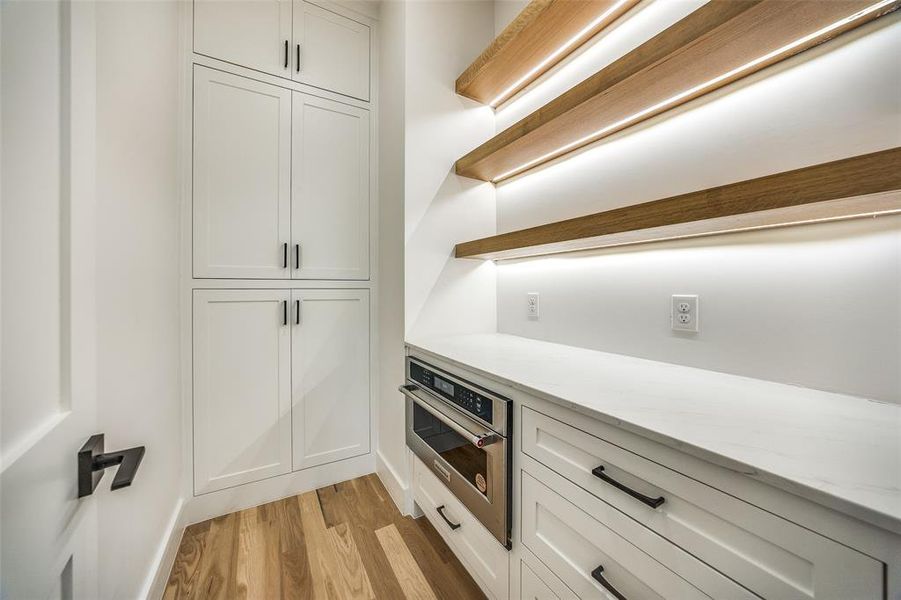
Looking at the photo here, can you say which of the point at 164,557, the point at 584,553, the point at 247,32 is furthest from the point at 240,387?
the point at 247,32

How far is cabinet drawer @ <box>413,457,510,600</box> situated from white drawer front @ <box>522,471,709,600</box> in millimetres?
203

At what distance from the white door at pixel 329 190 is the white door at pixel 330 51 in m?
0.12

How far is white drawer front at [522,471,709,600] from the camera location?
659mm

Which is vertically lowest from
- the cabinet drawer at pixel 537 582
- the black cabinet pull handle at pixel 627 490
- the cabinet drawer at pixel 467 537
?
the cabinet drawer at pixel 467 537

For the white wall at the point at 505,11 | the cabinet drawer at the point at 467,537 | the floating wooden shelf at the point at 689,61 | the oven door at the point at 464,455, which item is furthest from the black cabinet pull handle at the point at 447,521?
the white wall at the point at 505,11

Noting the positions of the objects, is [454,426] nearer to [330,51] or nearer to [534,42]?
[534,42]

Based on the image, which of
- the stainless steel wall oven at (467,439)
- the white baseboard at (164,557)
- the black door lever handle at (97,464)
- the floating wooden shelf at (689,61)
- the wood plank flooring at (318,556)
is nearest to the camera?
the black door lever handle at (97,464)

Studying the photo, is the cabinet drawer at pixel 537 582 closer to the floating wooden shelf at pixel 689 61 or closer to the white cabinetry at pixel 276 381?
the white cabinetry at pixel 276 381

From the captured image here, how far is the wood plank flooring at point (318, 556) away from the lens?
1.25m

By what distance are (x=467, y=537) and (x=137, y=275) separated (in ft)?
4.84

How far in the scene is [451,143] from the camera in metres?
1.79

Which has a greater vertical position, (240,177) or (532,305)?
(240,177)

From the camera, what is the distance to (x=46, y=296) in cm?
48

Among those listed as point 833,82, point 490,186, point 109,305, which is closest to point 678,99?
point 833,82
